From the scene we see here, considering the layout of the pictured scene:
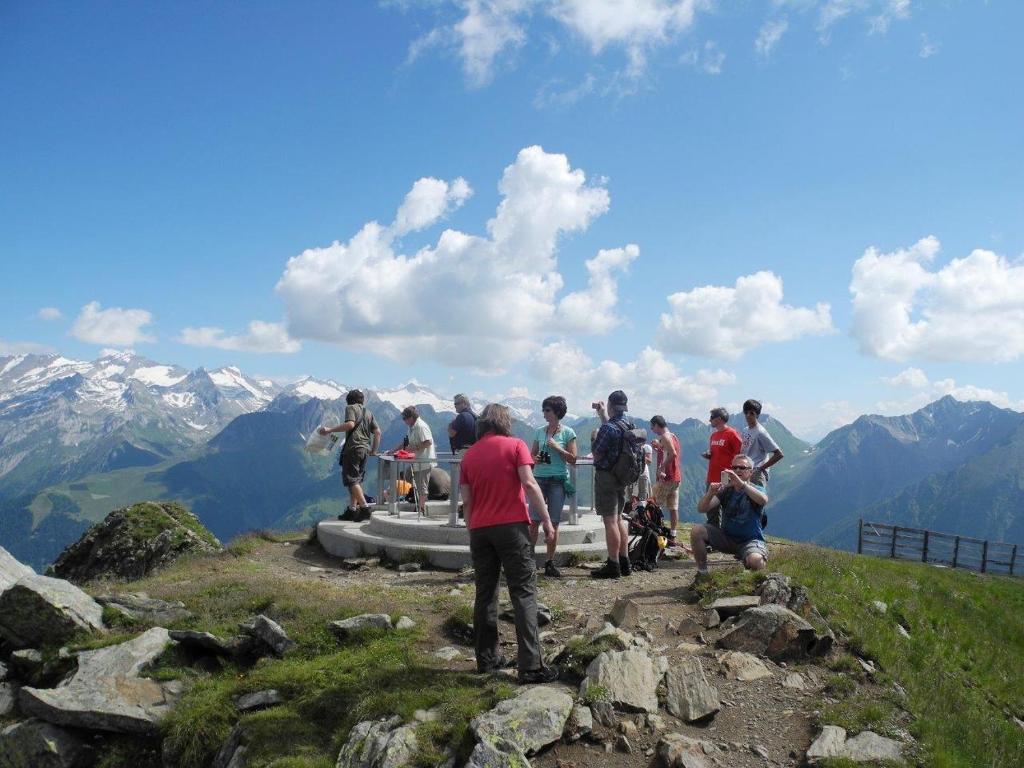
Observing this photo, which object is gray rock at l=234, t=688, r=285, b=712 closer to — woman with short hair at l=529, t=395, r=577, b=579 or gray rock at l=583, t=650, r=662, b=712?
gray rock at l=583, t=650, r=662, b=712

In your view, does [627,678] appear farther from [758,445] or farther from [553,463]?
[758,445]

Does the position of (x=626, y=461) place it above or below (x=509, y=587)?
above

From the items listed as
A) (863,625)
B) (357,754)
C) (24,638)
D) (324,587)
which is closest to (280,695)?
(357,754)

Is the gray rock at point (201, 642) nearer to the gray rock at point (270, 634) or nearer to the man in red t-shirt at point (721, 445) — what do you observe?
the gray rock at point (270, 634)

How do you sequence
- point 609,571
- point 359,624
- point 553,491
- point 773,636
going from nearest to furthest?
1. point 773,636
2. point 359,624
3. point 609,571
4. point 553,491

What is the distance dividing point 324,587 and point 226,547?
6106 millimetres

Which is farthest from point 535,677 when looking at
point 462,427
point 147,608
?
point 462,427

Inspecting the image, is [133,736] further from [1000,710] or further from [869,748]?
[1000,710]

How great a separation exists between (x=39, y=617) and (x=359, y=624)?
434cm

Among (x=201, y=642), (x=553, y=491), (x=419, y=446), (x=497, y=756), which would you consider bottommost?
(x=201, y=642)

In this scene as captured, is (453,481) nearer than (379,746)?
No

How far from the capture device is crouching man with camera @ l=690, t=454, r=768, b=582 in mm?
10070

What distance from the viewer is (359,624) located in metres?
8.38

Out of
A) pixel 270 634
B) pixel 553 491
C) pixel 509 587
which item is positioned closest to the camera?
pixel 509 587
